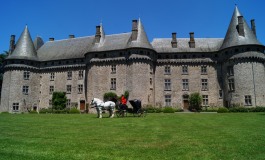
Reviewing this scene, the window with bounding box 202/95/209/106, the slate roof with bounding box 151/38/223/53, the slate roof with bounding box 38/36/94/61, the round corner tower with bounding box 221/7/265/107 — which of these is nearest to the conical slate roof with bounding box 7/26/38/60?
the slate roof with bounding box 38/36/94/61

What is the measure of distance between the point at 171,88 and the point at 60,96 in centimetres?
1954

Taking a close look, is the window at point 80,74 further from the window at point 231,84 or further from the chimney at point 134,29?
the window at point 231,84

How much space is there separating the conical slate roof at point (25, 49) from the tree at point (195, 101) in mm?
30984

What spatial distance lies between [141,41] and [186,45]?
9417 millimetres

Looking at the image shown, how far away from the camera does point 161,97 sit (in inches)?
1677

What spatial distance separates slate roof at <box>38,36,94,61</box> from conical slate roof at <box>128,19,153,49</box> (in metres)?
9.38

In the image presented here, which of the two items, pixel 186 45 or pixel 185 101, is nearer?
pixel 185 101

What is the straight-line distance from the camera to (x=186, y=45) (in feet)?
149

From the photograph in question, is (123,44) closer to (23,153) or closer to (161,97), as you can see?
(161,97)

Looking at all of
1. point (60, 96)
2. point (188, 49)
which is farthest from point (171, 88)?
point (60, 96)

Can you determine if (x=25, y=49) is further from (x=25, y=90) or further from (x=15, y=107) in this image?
(x=15, y=107)

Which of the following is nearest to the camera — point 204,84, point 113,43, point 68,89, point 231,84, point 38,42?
point 231,84

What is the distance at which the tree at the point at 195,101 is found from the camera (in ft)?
134

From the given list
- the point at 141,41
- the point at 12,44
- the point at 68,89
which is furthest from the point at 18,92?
the point at 141,41
